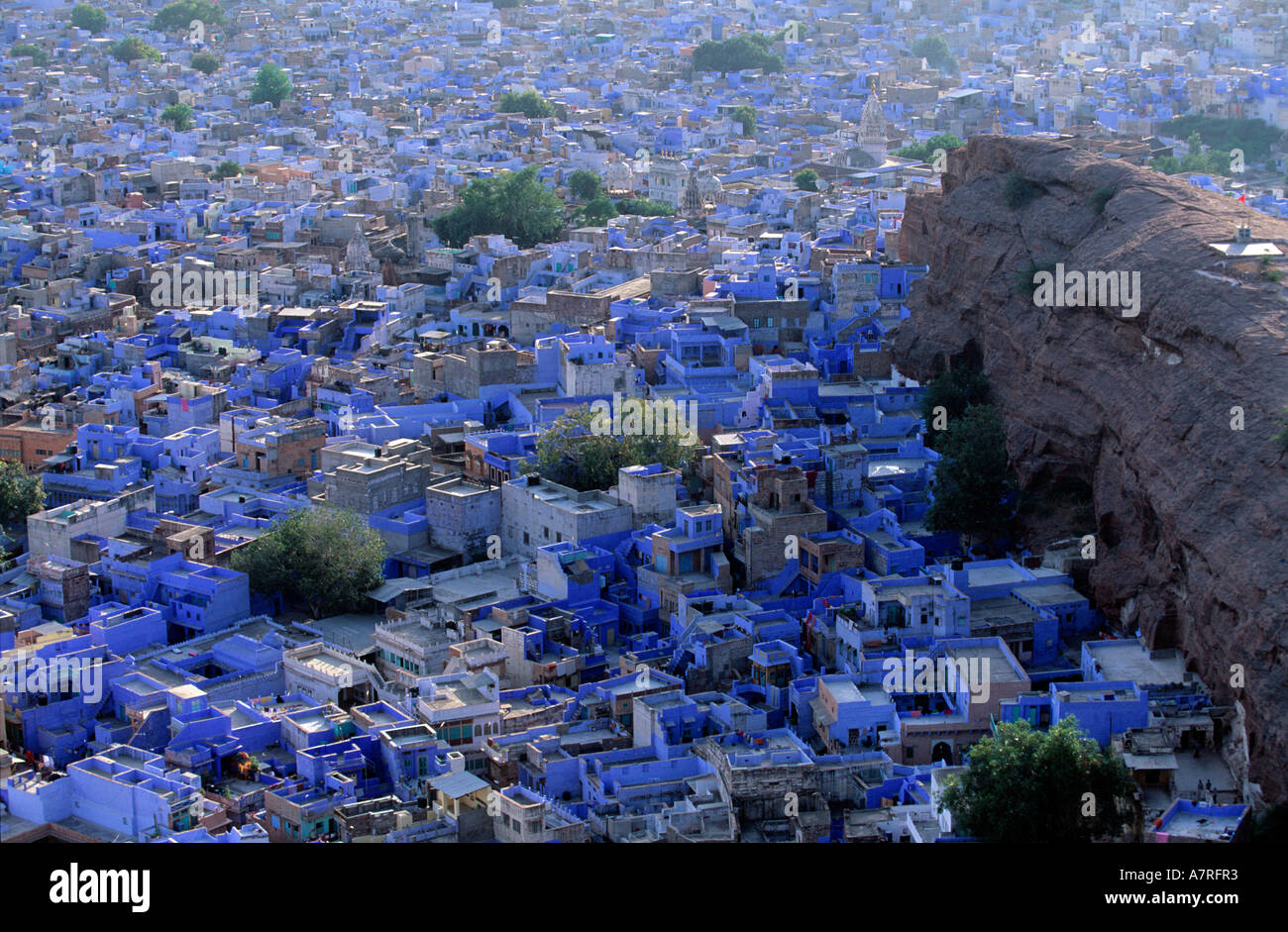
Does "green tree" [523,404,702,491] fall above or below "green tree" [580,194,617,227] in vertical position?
below

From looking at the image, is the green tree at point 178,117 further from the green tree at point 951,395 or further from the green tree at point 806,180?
the green tree at point 951,395

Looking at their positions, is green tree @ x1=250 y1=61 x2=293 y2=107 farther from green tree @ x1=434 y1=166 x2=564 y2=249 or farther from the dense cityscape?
green tree @ x1=434 y1=166 x2=564 y2=249

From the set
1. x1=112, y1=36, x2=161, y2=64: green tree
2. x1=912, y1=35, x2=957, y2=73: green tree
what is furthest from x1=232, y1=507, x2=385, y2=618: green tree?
x1=112, y1=36, x2=161, y2=64: green tree

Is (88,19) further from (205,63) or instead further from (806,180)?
(806,180)

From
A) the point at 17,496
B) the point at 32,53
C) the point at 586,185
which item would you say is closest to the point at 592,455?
the point at 17,496
